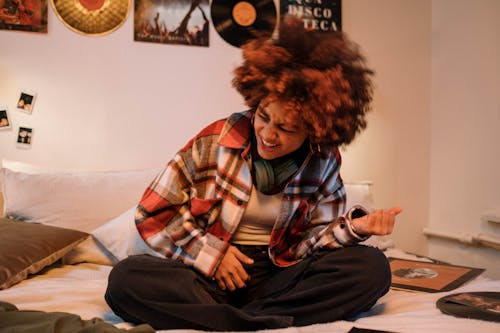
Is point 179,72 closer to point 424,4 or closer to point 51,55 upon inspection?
point 51,55

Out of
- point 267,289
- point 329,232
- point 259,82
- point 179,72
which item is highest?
point 179,72

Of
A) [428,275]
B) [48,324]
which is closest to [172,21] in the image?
[428,275]

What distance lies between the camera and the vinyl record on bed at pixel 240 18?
7.08 ft

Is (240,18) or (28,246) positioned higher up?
(240,18)

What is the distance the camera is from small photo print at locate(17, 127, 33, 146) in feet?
6.32

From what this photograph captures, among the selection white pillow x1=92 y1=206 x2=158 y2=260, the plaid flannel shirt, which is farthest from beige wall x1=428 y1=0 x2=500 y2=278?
white pillow x1=92 y1=206 x2=158 y2=260

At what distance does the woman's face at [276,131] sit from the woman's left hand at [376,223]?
0.24 meters

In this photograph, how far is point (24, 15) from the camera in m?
1.91

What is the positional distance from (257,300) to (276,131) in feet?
1.33

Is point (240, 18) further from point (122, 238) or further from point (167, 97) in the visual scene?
point (122, 238)

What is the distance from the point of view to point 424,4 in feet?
8.25

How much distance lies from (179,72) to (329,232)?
1.29 m

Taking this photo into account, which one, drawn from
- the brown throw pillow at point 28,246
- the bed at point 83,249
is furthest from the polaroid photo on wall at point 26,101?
the brown throw pillow at point 28,246

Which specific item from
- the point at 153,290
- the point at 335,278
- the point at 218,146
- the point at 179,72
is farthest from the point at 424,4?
the point at 153,290
